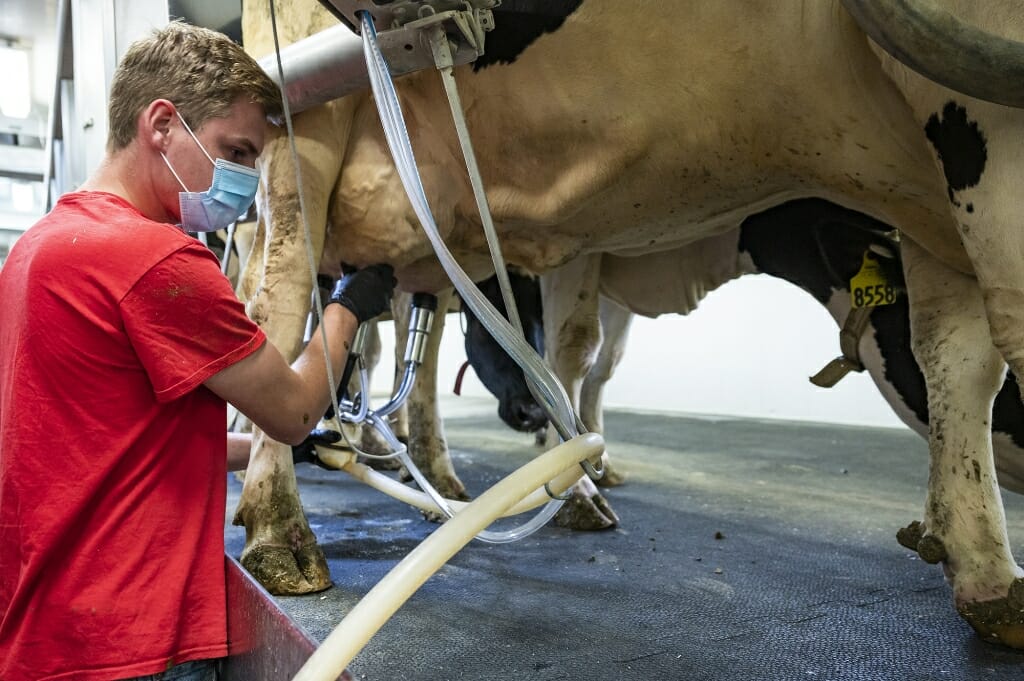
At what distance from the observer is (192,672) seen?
0.93 metres

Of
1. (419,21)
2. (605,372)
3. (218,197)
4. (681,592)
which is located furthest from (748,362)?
(218,197)

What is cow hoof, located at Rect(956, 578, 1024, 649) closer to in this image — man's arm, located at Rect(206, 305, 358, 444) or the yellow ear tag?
the yellow ear tag

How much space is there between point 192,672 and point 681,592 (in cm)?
107

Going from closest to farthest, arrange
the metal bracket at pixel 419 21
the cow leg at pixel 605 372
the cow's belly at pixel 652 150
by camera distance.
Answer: the metal bracket at pixel 419 21, the cow's belly at pixel 652 150, the cow leg at pixel 605 372

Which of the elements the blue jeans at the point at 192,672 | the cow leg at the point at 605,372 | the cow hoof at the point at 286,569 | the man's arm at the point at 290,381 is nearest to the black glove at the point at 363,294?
the man's arm at the point at 290,381

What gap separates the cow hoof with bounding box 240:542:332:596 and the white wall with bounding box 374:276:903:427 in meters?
4.38

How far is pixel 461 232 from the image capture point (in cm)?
180

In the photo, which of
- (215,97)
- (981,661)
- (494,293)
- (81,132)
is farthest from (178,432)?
(494,293)

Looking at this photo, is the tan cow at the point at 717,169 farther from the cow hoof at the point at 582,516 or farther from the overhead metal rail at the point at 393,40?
the cow hoof at the point at 582,516

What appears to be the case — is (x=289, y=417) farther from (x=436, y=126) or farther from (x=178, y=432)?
(x=436, y=126)

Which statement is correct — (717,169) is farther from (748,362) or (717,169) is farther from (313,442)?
(748,362)

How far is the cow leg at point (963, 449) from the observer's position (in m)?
1.45

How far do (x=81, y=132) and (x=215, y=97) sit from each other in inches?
67.4

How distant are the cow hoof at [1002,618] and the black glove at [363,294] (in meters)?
1.11
